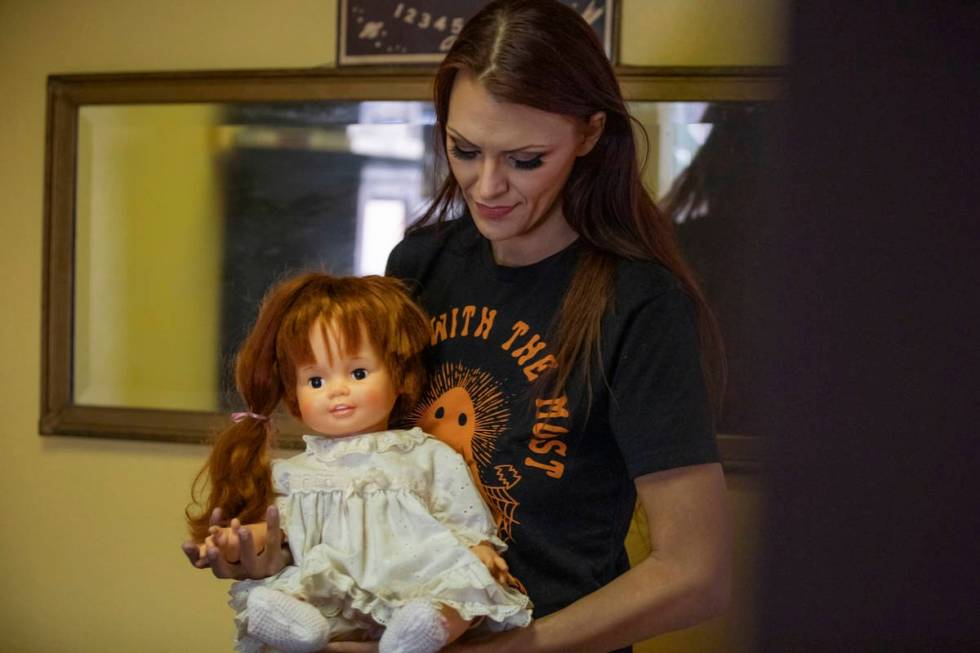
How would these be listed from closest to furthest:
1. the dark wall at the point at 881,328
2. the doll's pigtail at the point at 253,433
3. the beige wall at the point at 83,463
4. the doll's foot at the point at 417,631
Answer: the dark wall at the point at 881,328 < the doll's foot at the point at 417,631 < the doll's pigtail at the point at 253,433 < the beige wall at the point at 83,463

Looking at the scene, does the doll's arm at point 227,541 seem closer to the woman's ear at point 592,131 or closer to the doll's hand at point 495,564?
the doll's hand at point 495,564

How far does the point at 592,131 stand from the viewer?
1173mm

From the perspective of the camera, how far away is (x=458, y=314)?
126 centimetres

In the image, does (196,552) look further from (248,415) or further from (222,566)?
(248,415)

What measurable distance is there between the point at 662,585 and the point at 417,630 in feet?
0.81

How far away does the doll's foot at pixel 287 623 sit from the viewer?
1.06 meters

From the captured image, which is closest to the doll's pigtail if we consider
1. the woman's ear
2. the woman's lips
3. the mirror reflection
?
the woman's lips

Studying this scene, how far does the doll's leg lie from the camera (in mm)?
1026

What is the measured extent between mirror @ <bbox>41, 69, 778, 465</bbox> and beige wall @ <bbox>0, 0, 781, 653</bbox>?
75 millimetres

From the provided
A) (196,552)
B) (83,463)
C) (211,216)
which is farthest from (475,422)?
(83,463)

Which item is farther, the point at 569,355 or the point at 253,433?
the point at 253,433

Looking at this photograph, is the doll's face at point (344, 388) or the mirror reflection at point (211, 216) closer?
the doll's face at point (344, 388)

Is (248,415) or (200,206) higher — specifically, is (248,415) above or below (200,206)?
below

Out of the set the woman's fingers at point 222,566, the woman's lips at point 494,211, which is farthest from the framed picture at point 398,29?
the woman's fingers at point 222,566
